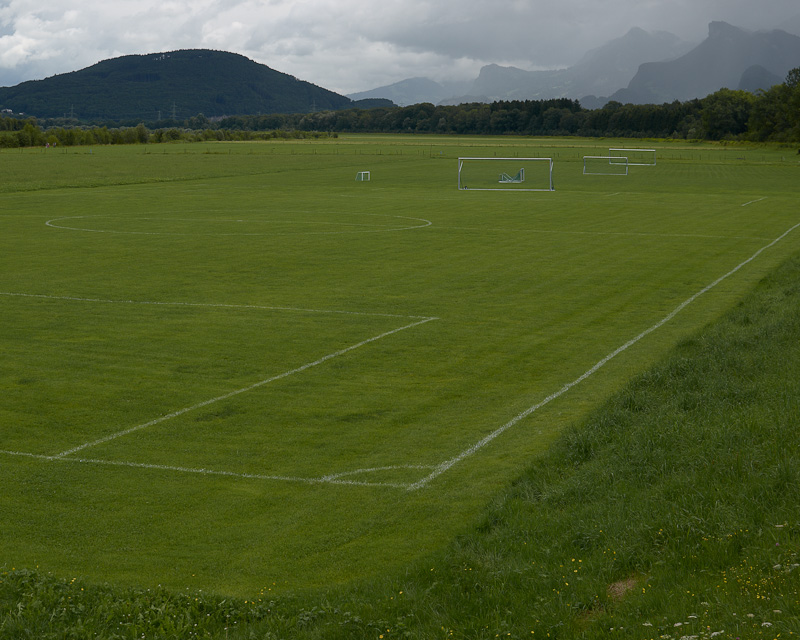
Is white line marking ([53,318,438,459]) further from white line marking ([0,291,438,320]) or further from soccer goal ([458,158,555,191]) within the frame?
soccer goal ([458,158,555,191])

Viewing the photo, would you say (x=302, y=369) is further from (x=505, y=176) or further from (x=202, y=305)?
(x=505, y=176)

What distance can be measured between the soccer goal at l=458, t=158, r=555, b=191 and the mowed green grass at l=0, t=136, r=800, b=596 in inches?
930

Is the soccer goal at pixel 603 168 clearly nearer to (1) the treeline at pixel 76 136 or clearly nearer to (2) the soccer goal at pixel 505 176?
(2) the soccer goal at pixel 505 176

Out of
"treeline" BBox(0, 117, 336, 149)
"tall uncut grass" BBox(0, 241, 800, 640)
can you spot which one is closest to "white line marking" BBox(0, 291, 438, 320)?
"tall uncut grass" BBox(0, 241, 800, 640)

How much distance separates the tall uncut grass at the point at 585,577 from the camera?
6195 millimetres

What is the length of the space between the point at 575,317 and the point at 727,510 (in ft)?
37.3

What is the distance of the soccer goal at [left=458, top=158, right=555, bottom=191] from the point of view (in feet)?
201

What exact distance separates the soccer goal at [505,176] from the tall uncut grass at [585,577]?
147ft

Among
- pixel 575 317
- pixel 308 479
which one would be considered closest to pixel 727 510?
pixel 308 479

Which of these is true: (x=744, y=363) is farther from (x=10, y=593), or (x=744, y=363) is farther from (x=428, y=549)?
(x=10, y=593)

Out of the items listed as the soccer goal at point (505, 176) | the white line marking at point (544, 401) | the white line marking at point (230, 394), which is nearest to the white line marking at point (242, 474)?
the white line marking at point (544, 401)

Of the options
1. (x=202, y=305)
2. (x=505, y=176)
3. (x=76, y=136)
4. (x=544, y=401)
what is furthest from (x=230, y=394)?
(x=76, y=136)

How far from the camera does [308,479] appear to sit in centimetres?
997

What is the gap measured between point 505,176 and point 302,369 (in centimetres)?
5451
